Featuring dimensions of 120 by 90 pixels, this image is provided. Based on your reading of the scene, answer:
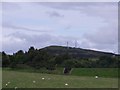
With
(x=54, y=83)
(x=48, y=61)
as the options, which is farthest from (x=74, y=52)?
(x=54, y=83)

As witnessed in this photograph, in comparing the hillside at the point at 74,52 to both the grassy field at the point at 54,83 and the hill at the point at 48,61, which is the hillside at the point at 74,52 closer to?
the hill at the point at 48,61

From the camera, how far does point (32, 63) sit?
230ft

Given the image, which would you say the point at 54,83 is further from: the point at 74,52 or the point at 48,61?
the point at 74,52

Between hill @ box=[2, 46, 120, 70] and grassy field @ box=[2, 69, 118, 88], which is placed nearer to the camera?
grassy field @ box=[2, 69, 118, 88]

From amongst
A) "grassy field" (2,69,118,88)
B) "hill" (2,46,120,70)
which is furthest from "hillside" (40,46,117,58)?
"grassy field" (2,69,118,88)

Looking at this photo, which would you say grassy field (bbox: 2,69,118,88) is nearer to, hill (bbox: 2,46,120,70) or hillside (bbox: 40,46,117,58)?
hill (bbox: 2,46,120,70)

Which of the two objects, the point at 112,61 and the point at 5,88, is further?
the point at 112,61

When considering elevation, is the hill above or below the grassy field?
below

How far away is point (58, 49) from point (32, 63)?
25.4 metres

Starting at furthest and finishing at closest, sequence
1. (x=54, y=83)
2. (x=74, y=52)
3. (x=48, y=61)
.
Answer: (x=74, y=52)
(x=48, y=61)
(x=54, y=83)

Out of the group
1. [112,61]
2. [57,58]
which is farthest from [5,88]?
[57,58]

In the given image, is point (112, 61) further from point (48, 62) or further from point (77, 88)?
point (77, 88)

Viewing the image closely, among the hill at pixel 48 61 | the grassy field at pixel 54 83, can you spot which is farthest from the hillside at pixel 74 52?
the grassy field at pixel 54 83

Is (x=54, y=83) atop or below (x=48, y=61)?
atop
